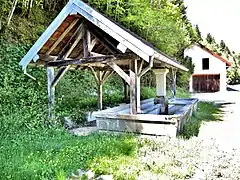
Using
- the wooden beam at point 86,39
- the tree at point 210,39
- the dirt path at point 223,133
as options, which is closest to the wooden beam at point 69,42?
the wooden beam at point 86,39

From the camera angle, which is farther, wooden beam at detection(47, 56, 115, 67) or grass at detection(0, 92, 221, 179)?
wooden beam at detection(47, 56, 115, 67)

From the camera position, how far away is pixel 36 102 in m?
9.13

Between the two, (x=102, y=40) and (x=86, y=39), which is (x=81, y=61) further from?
(x=102, y=40)

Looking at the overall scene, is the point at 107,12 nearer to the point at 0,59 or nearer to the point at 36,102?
the point at 0,59

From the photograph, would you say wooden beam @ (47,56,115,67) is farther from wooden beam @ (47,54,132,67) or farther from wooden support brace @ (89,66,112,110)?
wooden support brace @ (89,66,112,110)

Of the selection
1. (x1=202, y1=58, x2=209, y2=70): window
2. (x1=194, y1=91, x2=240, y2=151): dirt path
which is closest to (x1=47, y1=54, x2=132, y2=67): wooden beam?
(x1=194, y1=91, x2=240, y2=151): dirt path

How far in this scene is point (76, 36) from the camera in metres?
7.74

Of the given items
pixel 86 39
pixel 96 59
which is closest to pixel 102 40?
pixel 86 39

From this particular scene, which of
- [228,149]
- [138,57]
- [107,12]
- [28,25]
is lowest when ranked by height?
[228,149]

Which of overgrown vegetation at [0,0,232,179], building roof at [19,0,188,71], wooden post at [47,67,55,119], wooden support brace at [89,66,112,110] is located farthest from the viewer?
wooden support brace at [89,66,112,110]

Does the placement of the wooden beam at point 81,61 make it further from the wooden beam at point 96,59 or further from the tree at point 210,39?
the tree at point 210,39

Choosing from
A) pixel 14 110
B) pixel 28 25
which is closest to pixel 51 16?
pixel 28 25

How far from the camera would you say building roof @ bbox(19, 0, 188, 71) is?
666 centimetres

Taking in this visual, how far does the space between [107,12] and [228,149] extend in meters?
10.8
